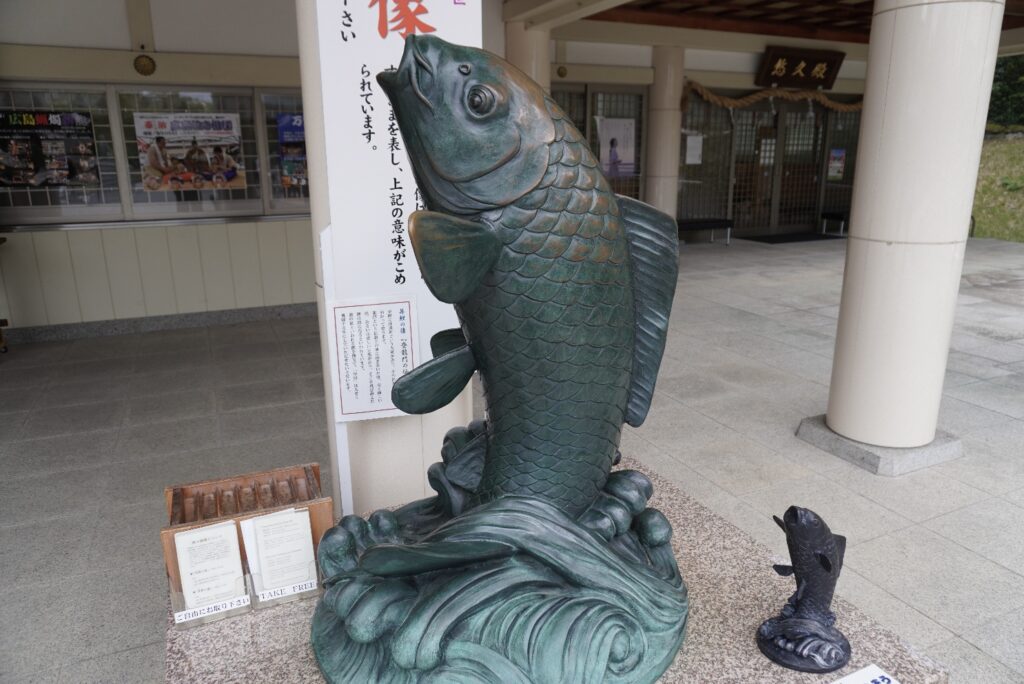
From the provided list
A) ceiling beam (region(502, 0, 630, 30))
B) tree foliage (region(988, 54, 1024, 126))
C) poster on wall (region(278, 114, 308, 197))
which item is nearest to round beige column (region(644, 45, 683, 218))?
ceiling beam (region(502, 0, 630, 30))

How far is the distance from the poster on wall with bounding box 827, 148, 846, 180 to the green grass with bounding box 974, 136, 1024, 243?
2126 mm

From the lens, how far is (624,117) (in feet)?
34.0

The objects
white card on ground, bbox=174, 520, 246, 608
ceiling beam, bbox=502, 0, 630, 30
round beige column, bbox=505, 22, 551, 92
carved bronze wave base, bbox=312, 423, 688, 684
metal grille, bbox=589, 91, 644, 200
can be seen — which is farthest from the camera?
metal grille, bbox=589, 91, 644, 200

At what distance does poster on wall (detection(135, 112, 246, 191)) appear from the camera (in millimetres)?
6527

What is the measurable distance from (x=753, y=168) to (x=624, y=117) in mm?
3016

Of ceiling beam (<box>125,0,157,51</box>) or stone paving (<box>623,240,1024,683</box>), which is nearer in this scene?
stone paving (<box>623,240,1024,683</box>)

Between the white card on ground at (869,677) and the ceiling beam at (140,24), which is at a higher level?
the ceiling beam at (140,24)

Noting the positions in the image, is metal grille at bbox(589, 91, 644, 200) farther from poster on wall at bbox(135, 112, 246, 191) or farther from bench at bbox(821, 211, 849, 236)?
poster on wall at bbox(135, 112, 246, 191)

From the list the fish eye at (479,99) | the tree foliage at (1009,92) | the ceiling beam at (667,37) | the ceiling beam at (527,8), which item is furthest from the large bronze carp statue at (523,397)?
the tree foliage at (1009,92)

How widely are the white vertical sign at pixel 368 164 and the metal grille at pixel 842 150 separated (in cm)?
1198

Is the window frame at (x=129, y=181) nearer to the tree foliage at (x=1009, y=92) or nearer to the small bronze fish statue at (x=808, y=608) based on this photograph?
the small bronze fish statue at (x=808, y=608)

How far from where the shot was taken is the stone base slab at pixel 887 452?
3.65 m

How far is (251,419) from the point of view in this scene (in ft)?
14.9

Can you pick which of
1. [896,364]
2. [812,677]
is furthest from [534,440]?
[896,364]
